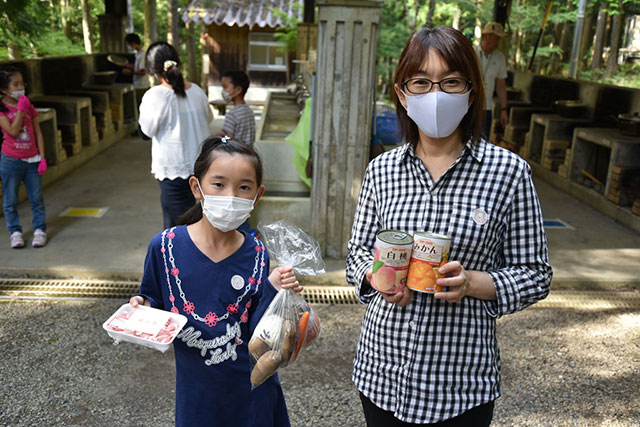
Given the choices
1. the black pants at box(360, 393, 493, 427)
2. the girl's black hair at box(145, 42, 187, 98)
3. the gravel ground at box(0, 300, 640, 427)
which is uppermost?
the girl's black hair at box(145, 42, 187, 98)

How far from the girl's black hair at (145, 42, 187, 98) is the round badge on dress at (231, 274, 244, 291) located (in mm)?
3053

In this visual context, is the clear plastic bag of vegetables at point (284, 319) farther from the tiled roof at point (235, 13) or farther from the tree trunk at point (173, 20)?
the tiled roof at point (235, 13)

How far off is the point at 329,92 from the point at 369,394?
12.3ft

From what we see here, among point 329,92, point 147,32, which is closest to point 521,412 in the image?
point 329,92

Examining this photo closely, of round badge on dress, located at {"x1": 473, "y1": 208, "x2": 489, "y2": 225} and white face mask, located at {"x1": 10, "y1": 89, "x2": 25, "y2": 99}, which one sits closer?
round badge on dress, located at {"x1": 473, "y1": 208, "x2": 489, "y2": 225}

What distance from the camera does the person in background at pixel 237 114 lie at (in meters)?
5.51

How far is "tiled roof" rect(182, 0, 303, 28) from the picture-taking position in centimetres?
1809

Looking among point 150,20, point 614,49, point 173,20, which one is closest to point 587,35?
point 614,49

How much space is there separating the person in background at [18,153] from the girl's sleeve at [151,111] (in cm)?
142

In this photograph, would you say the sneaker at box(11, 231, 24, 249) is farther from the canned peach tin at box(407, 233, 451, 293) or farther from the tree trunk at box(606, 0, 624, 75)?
the tree trunk at box(606, 0, 624, 75)

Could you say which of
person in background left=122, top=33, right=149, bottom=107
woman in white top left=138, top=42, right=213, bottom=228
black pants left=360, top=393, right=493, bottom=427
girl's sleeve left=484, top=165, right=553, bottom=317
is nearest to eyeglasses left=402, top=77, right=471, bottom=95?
girl's sleeve left=484, top=165, right=553, bottom=317

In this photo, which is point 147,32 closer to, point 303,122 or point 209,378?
point 303,122

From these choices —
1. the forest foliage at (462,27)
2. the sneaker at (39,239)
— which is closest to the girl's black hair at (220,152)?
the sneaker at (39,239)

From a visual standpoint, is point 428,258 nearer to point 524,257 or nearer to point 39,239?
point 524,257
